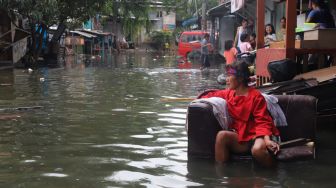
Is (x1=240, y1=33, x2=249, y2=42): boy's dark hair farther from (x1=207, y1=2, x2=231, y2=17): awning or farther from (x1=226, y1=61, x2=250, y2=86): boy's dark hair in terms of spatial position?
(x1=207, y1=2, x2=231, y2=17): awning

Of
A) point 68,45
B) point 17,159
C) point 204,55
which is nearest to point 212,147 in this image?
point 17,159

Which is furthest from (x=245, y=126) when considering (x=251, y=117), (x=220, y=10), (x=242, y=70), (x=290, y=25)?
(x=220, y=10)

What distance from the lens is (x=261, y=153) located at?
17.5 ft

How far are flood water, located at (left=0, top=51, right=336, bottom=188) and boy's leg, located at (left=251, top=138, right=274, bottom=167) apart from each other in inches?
4.9

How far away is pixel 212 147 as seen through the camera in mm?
5797

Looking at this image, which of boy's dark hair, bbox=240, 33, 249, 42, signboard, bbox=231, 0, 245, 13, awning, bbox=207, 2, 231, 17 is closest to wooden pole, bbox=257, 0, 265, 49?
boy's dark hair, bbox=240, 33, 249, 42

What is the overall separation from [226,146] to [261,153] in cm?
43

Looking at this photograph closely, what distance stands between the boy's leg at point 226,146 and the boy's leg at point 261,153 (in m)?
0.22

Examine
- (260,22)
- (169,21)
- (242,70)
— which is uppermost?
(169,21)

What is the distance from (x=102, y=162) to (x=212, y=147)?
1.31 m

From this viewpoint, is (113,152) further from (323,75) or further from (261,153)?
(323,75)

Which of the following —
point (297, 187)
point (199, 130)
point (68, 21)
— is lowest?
point (297, 187)

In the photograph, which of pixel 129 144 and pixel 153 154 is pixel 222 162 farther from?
pixel 129 144

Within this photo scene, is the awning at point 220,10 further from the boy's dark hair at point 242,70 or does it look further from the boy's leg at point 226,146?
the boy's leg at point 226,146
